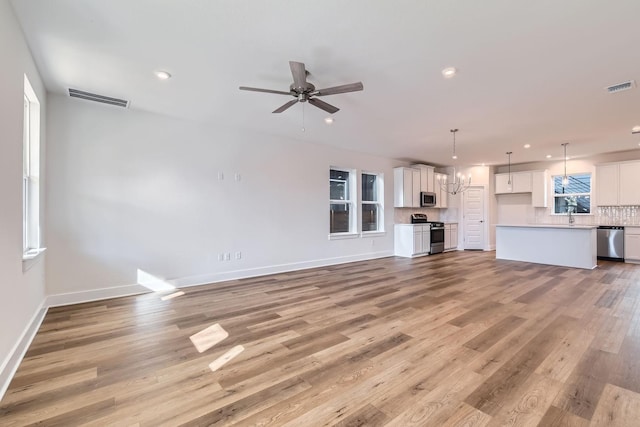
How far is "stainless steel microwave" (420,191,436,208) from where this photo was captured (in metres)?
8.38

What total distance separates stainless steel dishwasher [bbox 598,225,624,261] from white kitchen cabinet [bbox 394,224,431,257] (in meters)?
4.15

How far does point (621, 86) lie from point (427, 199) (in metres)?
5.29

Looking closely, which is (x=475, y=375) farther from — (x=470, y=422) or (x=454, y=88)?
(x=454, y=88)

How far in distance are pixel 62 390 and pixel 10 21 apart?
108 inches

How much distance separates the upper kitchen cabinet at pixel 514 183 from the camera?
8.66 m

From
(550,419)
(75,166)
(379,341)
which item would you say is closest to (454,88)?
(379,341)

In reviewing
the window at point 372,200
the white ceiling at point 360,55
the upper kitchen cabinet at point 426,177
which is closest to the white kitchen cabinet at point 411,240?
the window at point 372,200

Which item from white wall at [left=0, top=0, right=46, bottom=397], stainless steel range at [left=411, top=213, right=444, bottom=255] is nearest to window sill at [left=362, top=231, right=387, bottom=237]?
stainless steel range at [left=411, top=213, right=444, bottom=255]

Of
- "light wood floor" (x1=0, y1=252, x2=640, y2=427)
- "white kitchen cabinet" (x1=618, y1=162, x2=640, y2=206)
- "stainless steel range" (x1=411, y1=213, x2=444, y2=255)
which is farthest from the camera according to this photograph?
"stainless steel range" (x1=411, y1=213, x2=444, y2=255)

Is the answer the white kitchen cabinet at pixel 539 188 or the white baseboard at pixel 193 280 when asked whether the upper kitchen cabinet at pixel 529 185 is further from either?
the white baseboard at pixel 193 280

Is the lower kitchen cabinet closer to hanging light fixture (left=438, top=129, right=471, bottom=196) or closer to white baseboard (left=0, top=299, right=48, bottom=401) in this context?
hanging light fixture (left=438, top=129, right=471, bottom=196)

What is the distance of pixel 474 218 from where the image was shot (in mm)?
9148

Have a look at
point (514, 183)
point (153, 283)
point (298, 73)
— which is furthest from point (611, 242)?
point (153, 283)

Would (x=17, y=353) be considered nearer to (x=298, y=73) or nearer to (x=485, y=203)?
(x=298, y=73)
